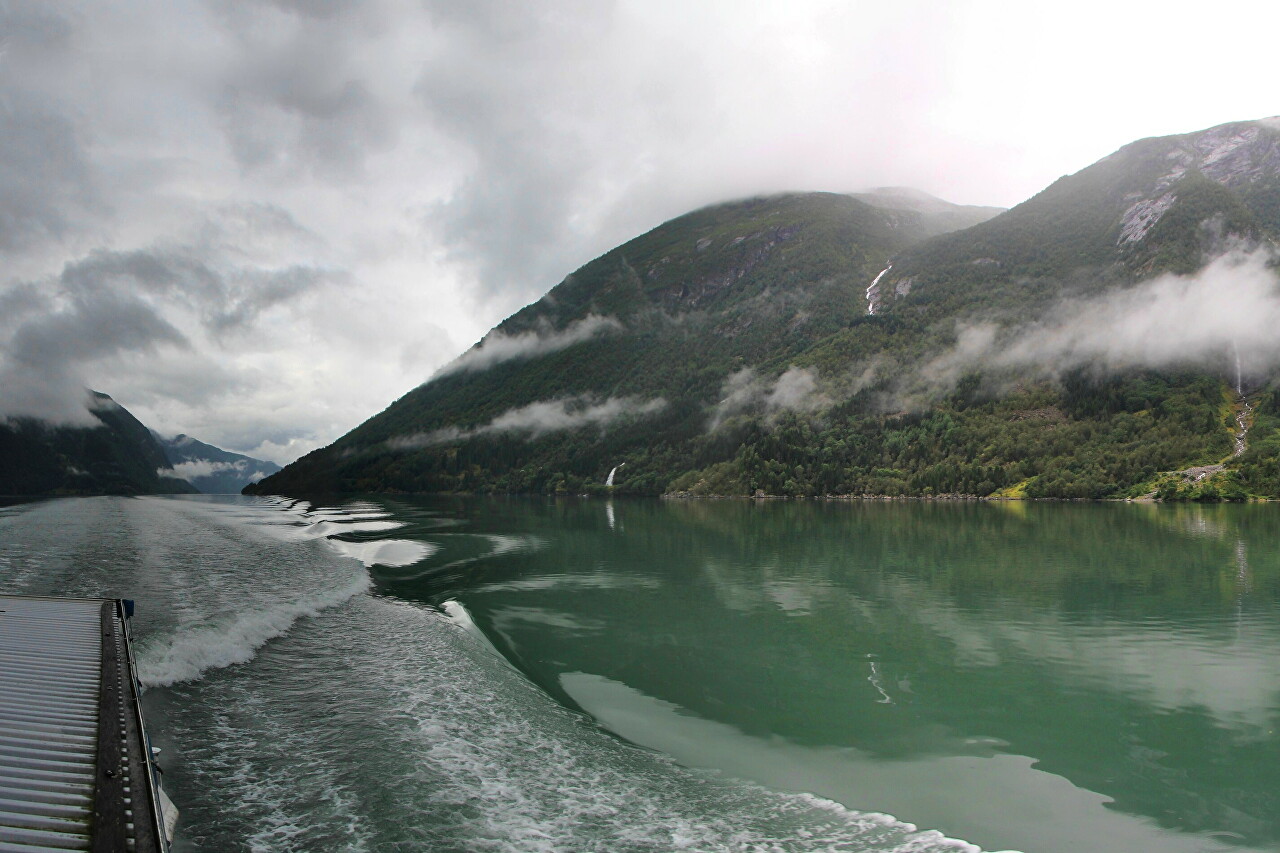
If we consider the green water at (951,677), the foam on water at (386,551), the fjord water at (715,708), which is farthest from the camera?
the foam on water at (386,551)

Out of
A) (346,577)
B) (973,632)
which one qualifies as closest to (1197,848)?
(973,632)

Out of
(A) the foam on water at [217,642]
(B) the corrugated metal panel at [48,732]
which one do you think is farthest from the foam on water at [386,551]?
(B) the corrugated metal panel at [48,732]

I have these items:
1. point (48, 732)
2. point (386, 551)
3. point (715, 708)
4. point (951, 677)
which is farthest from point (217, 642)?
point (386, 551)

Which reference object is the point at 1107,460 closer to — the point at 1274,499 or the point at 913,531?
the point at 1274,499

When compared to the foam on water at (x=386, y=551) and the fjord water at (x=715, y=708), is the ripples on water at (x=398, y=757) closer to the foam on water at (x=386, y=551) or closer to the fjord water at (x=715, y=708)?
the fjord water at (x=715, y=708)

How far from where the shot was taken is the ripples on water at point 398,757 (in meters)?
9.77

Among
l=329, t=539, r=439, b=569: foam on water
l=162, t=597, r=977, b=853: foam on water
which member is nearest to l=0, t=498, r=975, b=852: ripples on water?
l=162, t=597, r=977, b=853: foam on water

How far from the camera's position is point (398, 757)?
12.4 m

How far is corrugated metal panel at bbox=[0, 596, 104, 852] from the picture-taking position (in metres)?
7.25

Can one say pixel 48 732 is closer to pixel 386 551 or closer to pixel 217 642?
pixel 217 642

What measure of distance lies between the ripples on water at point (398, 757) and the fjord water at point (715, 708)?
0.22 feet

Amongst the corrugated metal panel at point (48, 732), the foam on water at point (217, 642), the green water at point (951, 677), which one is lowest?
the green water at point (951, 677)

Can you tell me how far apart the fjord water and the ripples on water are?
0.22 feet

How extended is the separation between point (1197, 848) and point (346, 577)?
3580 cm
